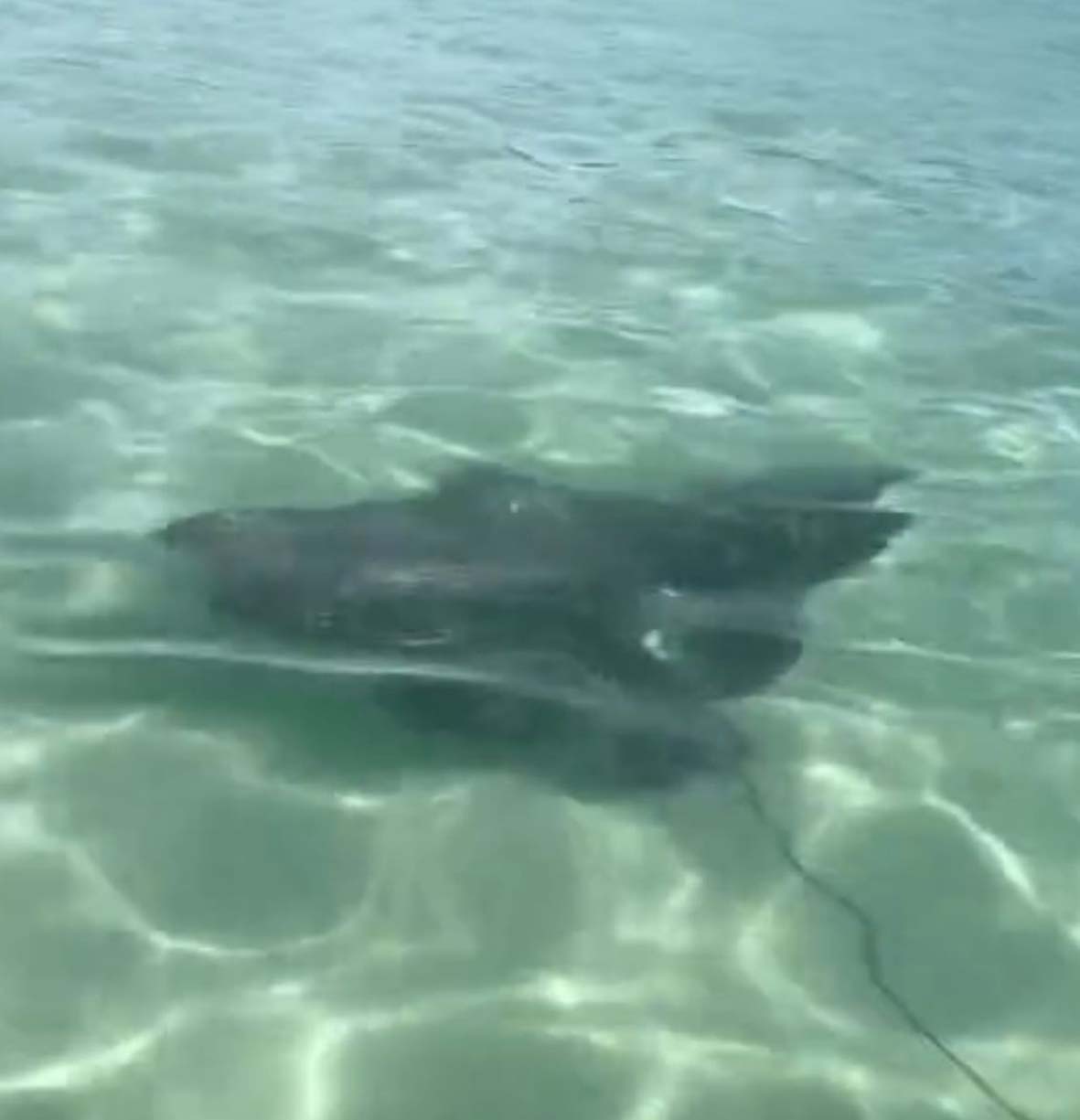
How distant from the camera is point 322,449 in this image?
948cm

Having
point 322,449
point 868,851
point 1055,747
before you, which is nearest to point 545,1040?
point 868,851

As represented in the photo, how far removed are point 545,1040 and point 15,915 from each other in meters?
1.88

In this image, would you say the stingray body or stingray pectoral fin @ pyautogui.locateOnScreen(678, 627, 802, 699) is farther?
stingray pectoral fin @ pyautogui.locateOnScreen(678, 627, 802, 699)

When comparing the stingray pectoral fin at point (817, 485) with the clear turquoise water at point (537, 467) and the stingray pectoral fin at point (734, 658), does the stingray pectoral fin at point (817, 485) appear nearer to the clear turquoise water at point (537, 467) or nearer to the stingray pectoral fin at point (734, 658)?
the clear turquoise water at point (537, 467)

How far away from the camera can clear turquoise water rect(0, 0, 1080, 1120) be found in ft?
18.3

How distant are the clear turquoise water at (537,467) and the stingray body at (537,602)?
→ 0.30 m

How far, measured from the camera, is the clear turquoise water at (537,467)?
18.3ft

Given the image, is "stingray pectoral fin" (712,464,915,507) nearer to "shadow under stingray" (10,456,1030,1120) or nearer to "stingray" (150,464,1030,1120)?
"stingray" (150,464,1030,1120)

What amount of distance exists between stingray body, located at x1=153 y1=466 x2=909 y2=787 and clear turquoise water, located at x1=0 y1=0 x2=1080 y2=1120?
30cm

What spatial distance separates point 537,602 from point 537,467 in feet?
6.69

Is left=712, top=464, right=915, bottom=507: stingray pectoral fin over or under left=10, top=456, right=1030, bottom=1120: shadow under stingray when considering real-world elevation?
Answer: under

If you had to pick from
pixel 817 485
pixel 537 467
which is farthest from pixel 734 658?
pixel 537 467

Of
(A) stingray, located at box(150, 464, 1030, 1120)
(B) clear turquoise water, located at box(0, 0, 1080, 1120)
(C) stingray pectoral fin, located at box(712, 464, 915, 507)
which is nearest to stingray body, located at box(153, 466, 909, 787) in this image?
(A) stingray, located at box(150, 464, 1030, 1120)

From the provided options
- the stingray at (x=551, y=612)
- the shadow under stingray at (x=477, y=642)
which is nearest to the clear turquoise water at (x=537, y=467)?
the shadow under stingray at (x=477, y=642)
